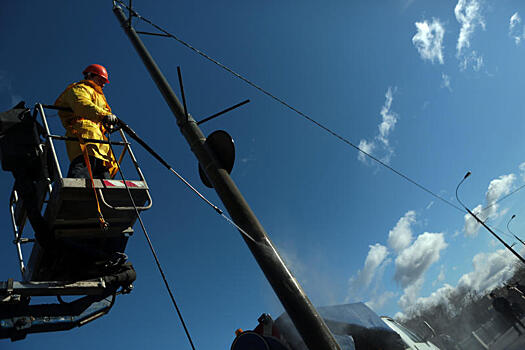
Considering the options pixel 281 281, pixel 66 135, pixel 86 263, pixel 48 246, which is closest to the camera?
pixel 281 281

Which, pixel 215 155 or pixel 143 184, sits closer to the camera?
pixel 215 155

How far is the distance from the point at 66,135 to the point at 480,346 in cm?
1857

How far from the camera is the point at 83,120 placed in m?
4.06

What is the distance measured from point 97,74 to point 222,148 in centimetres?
323

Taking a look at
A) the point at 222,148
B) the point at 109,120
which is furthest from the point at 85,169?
the point at 222,148

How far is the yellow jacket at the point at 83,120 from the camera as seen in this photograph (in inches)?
152

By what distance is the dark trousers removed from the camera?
3663 mm

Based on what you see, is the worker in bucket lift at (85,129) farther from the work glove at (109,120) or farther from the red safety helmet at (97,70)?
the red safety helmet at (97,70)

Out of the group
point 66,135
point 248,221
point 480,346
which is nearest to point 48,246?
point 66,135

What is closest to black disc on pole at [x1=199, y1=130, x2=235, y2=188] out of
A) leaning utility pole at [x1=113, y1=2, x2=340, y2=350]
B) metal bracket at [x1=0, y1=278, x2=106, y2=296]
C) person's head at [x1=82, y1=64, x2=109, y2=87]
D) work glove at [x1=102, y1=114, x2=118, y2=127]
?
leaning utility pole at [x1=113, y1=2, x2=340, y2=350]

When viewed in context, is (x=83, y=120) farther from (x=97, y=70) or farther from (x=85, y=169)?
(x=97, y=70)

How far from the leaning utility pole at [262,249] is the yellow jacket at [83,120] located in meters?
1.02

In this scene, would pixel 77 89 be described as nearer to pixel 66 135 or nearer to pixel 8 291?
pixel 66 135

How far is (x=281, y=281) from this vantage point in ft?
8.49
